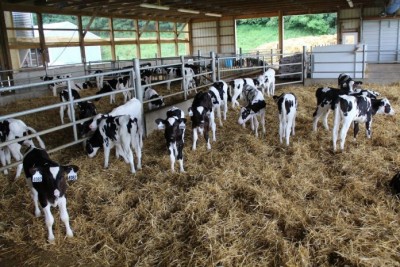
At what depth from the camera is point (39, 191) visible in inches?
149

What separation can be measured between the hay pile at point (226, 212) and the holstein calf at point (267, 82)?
4.99 metres

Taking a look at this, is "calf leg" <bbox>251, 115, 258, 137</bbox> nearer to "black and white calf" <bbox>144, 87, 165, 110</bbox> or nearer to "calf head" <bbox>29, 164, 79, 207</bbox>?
"black and white calf" <bbox>144, 87, 165, 110</bbox>

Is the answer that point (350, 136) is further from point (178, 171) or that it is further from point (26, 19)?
point (26, 19)

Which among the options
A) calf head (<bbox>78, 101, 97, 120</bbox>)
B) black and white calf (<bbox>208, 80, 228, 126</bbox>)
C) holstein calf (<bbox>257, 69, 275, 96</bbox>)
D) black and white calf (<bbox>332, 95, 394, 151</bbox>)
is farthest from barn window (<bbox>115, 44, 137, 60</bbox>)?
→ black and white calf (<bbox>332, 95, 394, 151</bbox>)

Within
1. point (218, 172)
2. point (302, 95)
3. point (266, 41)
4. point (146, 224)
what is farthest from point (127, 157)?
point (266, 41)

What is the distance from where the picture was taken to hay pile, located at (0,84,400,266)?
3.51 metres

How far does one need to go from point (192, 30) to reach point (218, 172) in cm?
2921

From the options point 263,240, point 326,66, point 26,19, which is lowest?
point 263,240

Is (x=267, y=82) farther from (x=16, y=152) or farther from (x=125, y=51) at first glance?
(x=125, y=51)

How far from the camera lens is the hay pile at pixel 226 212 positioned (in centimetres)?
351

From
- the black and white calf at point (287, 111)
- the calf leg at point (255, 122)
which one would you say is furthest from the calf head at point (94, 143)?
the black and white calf at point (287, 111)

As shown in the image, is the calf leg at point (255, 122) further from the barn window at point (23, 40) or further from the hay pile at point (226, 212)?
the barn window at point (23, 40)

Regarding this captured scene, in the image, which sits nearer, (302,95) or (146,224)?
(146,224)

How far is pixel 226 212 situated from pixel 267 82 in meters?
7.93
